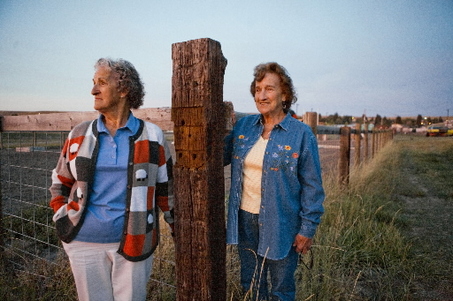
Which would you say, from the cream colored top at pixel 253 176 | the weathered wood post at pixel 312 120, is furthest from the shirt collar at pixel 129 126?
the weathered wood post at pixel 312 120

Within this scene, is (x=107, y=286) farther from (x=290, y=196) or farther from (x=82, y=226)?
(x=290, y=196)

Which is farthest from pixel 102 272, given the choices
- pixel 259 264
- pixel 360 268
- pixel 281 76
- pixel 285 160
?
pixel 360 268

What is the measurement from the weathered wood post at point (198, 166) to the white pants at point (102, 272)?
0.46m

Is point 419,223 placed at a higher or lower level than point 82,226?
lower

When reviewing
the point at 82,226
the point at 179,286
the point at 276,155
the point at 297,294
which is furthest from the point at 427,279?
the point at 82,226

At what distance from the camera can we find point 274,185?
1.90m

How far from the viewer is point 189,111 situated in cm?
134

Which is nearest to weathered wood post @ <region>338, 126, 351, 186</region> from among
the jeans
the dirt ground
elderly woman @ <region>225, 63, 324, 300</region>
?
the dirt ground

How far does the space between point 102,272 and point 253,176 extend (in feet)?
3.58

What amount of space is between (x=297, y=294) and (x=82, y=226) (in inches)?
70.5

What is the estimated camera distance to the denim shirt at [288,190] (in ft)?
6.18

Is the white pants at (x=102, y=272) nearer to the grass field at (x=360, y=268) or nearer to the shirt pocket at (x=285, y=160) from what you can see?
the grass field at (x=360, y=268)

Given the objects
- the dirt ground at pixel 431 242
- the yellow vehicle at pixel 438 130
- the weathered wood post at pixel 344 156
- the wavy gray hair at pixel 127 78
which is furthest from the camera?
the yellow vehicle at pixel 438 130

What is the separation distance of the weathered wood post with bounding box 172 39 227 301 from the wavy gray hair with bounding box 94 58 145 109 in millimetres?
634
